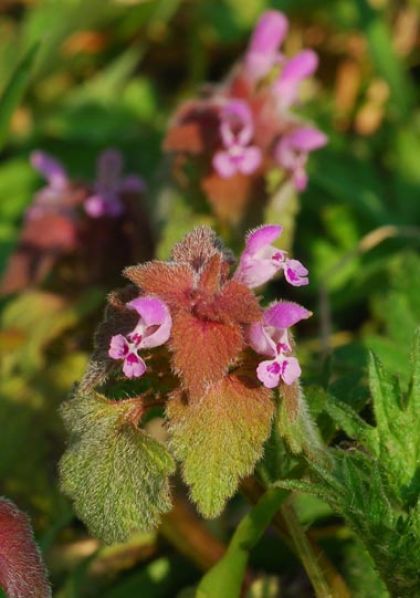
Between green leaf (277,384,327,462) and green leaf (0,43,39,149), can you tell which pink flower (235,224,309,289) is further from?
green leaf (0,43,39,149)

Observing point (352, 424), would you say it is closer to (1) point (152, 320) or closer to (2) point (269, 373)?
(2) point (269, 373)

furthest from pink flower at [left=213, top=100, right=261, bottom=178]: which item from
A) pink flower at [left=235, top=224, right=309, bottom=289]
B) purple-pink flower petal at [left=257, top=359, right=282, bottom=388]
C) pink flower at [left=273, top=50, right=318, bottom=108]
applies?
purple-pink flower petal at [left=257, top=359, right=282, bottom=388]

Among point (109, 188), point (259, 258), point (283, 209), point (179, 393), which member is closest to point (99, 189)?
point (109, 188)

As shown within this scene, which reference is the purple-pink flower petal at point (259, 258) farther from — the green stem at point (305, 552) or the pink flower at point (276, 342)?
the green stem at point (305, 552)

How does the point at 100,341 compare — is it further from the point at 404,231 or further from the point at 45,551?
Result: the point at 404,231

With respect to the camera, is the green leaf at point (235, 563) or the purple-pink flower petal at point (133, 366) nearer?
the purple-pink flower petal at point (133, 366)

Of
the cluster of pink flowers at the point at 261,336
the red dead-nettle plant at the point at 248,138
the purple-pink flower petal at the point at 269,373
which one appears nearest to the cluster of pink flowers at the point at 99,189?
the red dead-nettle plant at the point at 248,138
